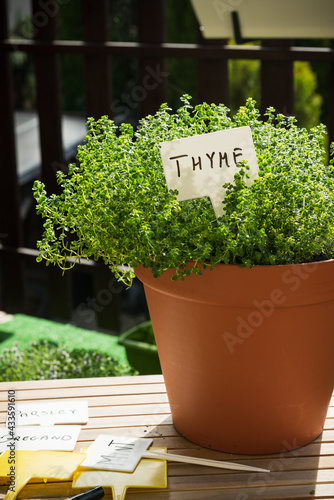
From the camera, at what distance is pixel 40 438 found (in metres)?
1.02

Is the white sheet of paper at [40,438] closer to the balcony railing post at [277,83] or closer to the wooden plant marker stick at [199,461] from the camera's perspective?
the wooden plant marker stick at [199,461]

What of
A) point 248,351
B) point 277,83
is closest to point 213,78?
point 277,83

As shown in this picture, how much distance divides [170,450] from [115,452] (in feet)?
0.29

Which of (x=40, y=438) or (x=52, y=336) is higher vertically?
(x=40, y=438)

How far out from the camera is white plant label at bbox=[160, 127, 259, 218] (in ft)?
3.02

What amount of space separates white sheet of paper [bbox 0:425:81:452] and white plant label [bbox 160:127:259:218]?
425mm

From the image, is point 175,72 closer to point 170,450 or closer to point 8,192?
point 8,192

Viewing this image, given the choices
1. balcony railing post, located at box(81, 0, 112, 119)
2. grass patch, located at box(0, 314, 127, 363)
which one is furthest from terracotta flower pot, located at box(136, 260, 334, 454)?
balcony railing post, located at box(81, 0, 112, 119)

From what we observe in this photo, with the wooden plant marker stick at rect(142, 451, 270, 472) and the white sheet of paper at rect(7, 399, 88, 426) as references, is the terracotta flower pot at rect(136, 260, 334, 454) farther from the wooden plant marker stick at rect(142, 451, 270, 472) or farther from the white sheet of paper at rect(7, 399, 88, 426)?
the white sheet of paper at rect(7, 399, 88, 426)

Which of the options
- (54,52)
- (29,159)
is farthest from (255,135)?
(29,159)

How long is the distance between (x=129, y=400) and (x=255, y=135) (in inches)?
20.9

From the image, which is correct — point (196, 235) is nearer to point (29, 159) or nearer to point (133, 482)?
point (133, 482)

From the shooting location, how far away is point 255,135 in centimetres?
100

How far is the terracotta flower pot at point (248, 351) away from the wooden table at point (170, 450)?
0.03 meters
